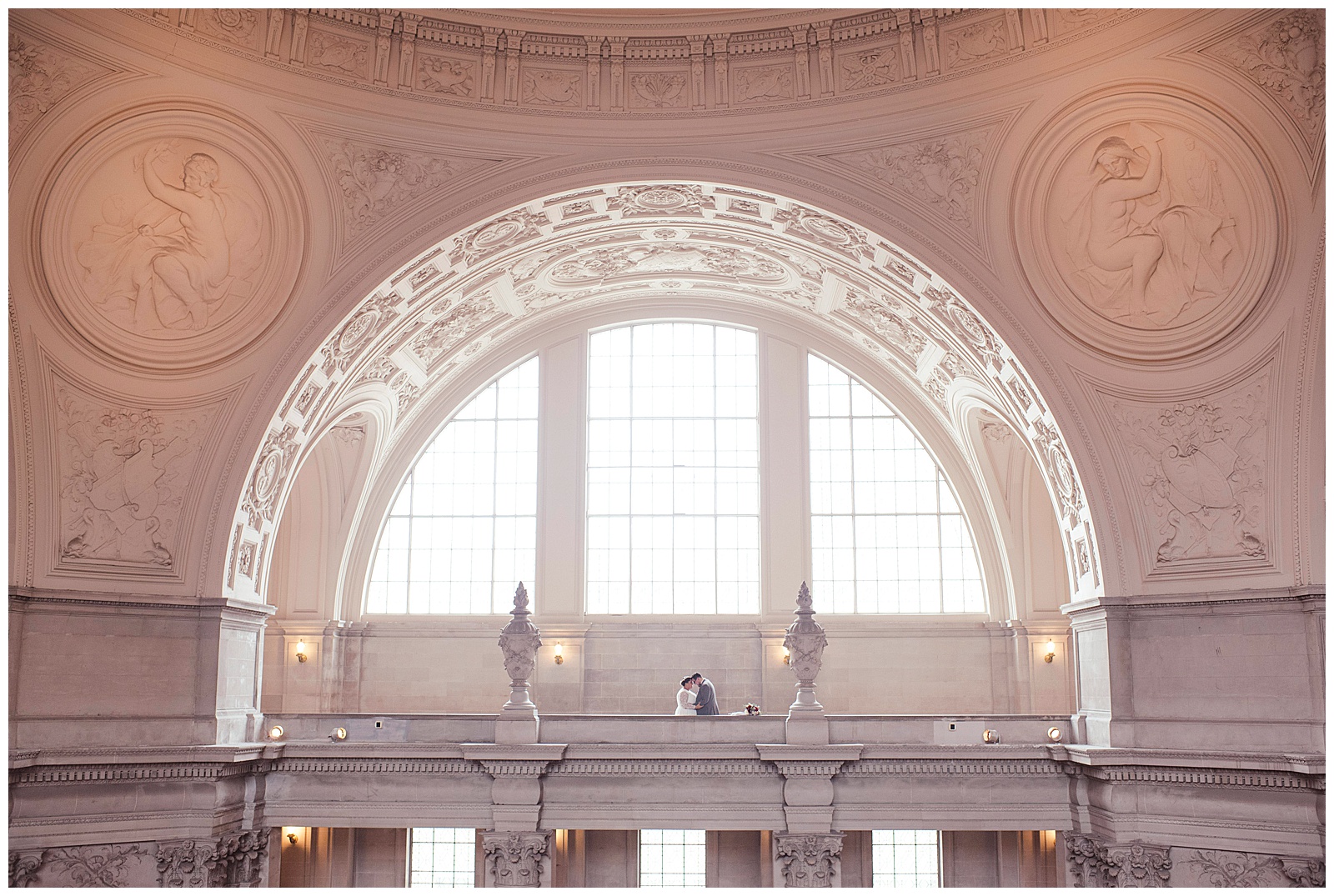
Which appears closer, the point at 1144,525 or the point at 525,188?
the point at 1144,525

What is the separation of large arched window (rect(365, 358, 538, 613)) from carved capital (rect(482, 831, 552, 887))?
30.1 feet

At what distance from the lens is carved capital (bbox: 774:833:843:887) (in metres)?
18.8

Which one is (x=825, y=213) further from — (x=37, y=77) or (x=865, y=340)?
(x=37, y=77)

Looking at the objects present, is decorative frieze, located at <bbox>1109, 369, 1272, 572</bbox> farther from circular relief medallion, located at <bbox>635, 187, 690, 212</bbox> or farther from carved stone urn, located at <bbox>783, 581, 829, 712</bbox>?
circular relief medallion, located at <bbox>635, 187, 690, 212</bbox>

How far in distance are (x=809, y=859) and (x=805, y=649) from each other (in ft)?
11.2

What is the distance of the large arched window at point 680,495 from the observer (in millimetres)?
27641

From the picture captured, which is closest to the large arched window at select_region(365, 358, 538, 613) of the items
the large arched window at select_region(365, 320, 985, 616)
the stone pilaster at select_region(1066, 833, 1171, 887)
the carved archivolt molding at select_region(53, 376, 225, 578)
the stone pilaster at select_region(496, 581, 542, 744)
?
the large arched window at select_region(365, 320, 985, 616)

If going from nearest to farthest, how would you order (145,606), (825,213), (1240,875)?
(1240,875) < (145,606) < (825,213)

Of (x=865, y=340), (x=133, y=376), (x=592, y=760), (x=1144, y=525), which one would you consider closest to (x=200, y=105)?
(x=133, y=376)

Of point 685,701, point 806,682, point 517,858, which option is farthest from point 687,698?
point 517,858

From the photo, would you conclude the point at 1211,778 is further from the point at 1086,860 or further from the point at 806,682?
the point at 806,682

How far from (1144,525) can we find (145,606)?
53.7 feet

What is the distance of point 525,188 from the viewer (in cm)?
2030

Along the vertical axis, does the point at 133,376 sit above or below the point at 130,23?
below
